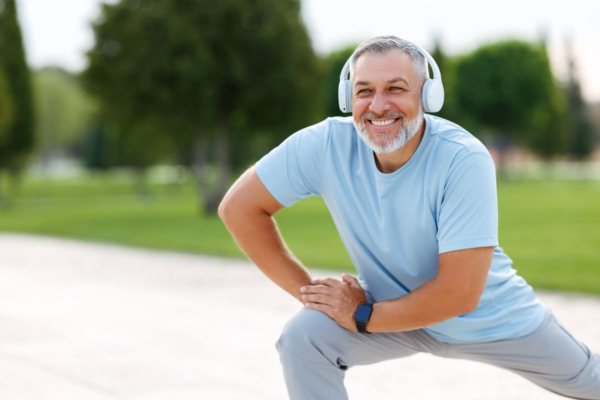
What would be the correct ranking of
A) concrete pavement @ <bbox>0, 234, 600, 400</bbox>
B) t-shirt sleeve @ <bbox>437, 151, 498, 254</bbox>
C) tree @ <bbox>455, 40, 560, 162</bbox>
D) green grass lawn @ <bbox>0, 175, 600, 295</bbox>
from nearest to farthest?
t-shirt sleeve @ <bbox>437, 151, 498, 254</bbox>
concrete pavement @ <bbox>0, 234, 600, 400</bbox>
green grass lawn @ <bbox>0, 175, 600, 295</bbox>
tree @ <bbox>455, 40, 560, 162</bbox>

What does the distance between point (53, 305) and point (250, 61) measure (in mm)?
15450

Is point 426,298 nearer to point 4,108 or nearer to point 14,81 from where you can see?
point 4,108

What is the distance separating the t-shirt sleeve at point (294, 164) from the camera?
3.43m

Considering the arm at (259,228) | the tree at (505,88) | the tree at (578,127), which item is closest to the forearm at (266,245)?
the arm at (259,228)

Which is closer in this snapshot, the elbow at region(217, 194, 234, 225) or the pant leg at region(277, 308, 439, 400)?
the pant leg at region(277, 308, 439, 400)

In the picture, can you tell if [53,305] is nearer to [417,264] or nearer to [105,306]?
[105,306]

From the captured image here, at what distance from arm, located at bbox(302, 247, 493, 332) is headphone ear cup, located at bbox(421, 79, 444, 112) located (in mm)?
484

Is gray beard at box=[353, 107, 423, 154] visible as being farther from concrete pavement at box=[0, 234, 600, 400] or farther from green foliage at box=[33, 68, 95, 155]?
green foliage at box=[33, 68, 95, 155]

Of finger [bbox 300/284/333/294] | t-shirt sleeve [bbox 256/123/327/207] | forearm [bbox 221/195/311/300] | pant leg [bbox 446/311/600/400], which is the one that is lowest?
pant leg [bbox 446/311/600/400]

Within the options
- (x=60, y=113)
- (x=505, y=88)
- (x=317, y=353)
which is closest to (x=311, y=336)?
(x=317, y=353)

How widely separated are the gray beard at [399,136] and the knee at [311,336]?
0.60 m

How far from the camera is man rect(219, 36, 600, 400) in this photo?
10.3 ft

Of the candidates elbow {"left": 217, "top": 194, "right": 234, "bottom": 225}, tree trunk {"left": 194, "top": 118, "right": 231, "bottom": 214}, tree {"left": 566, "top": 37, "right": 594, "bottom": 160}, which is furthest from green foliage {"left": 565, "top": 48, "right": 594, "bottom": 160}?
elbow {"left": 217, "top": 194, "right": 234, "bottom": 225}

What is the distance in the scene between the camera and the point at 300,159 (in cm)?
343
